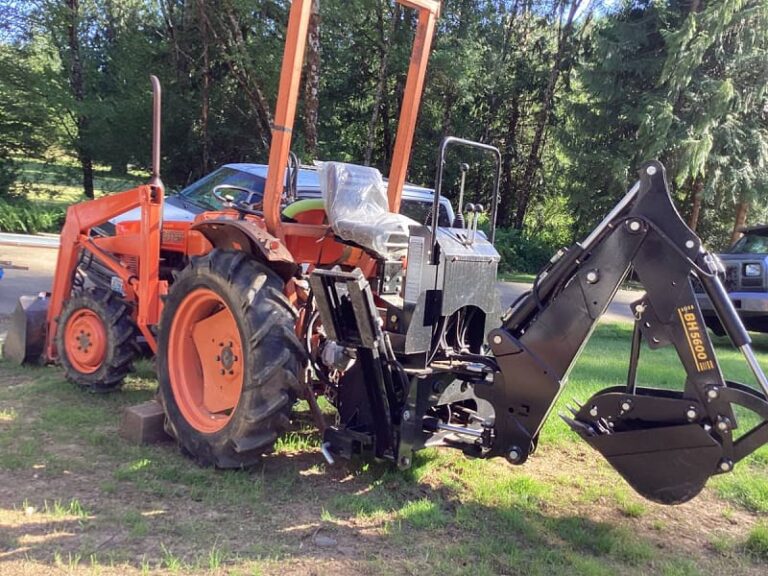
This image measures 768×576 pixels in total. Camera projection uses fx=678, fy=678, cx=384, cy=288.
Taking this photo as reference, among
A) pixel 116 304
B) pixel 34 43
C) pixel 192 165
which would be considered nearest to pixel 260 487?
pixel 116 304

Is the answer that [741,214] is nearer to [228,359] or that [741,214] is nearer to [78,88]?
[228,359]

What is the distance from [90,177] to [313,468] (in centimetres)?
2023

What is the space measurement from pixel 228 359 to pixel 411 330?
1206 millimetres

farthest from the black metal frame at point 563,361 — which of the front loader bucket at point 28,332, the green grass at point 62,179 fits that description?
the green grass at point 62,179

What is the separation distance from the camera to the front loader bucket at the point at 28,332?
612 cm

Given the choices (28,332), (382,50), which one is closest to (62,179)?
(382,50)

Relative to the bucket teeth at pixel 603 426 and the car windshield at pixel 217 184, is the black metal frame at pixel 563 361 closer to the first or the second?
the bucket teeth at pixel 603 426

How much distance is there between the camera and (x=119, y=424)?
4.81 m

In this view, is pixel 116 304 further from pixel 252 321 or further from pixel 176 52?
pixel 176 52

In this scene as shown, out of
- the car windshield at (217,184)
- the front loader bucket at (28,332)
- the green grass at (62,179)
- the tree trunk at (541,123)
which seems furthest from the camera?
the tree trunk at (541,123)

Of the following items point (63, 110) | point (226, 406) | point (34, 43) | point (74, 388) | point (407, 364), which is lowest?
point (74, 388)

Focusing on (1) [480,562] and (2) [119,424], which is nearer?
(1) [480,562]

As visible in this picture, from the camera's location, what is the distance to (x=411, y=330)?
365 cm

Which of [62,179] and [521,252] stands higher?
[62,179]
